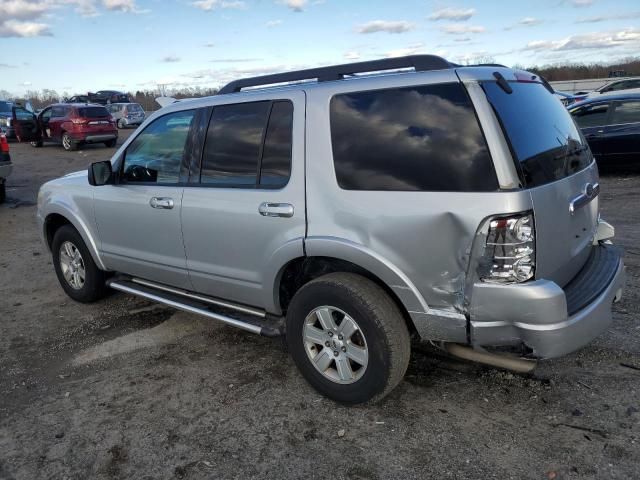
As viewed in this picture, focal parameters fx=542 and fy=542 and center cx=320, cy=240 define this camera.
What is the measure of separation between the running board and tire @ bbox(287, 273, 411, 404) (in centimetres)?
26

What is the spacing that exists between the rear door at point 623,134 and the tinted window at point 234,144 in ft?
29.0

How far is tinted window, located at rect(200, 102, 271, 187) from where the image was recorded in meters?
3.54

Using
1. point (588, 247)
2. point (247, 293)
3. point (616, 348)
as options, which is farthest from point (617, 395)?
point (247, 293)

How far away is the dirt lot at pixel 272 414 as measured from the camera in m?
2.74

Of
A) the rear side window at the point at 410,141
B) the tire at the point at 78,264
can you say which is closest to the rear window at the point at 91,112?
the tire at the point at 78,264

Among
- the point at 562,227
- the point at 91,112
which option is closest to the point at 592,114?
the point at 562,227

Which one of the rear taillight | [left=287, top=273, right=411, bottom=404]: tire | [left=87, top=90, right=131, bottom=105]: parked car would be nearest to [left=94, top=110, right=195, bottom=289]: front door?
[left=287, top=273, right=411, bottom=404]: tire

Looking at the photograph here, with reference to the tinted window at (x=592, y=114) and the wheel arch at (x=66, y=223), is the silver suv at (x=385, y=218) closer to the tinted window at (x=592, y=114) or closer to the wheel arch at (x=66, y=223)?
the wheel arch at (x=66, y=223)

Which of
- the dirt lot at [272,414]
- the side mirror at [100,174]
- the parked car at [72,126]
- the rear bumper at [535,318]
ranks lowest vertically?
the dirt lot at [272,414]

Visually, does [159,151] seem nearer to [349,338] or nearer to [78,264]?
[78,264]

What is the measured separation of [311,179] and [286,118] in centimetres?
47

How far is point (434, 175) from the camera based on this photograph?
2.77 m

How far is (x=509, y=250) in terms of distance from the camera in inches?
103

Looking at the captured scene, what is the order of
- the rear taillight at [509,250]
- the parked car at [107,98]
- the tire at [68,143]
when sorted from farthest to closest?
the parked car at [107,98] → the tire at [68,143] → the rear taillight at [509,250]
